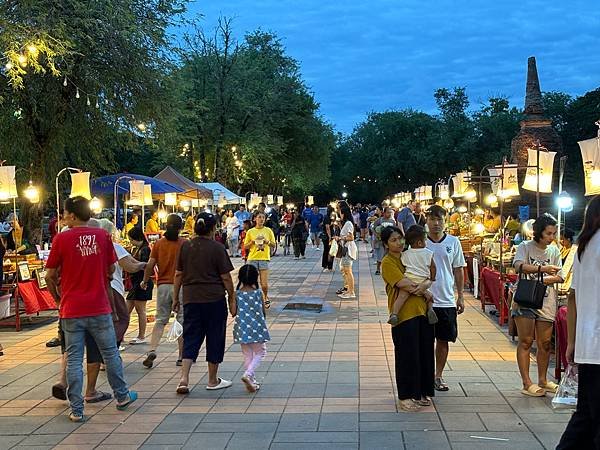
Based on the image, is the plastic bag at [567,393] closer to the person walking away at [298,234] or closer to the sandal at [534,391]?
the sandal at [534,391]

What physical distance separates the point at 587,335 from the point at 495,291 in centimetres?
689

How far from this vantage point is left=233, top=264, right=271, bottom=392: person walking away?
6191 millimetres

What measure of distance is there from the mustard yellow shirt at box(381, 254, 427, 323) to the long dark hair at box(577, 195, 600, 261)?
201 cm

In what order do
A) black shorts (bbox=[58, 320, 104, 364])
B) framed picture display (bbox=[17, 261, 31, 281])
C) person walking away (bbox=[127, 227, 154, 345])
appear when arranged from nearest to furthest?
black shorts (bbox=[58, 320, 104, 364]) → person walking away (bbox=[127, 227, 154, 345]) → framed picture display (bbox=[17, 261, 31, 281])

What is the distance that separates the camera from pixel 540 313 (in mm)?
5820

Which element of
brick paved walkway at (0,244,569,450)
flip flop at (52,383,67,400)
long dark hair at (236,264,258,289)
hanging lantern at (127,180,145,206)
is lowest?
brick paved walkway at (0,244,569,450)

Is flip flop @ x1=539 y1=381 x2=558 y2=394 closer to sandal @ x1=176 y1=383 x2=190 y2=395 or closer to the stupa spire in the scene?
sandal @ x1=176 y1=383 x2=190 y2=395

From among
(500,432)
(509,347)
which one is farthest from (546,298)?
(509,347)

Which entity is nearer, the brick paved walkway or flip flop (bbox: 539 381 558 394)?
the brick paved walkway

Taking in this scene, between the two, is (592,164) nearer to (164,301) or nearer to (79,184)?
(164,301)

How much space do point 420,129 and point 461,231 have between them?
43.5 m

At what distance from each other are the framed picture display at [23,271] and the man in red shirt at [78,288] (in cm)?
512

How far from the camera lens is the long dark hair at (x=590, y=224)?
3.55 m

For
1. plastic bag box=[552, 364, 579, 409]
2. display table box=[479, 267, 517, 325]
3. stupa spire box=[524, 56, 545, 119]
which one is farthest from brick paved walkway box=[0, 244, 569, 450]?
stupa spire box=[524, 56, 545, 119]
